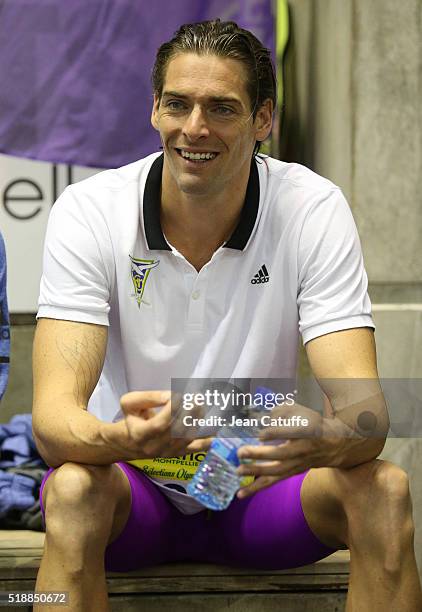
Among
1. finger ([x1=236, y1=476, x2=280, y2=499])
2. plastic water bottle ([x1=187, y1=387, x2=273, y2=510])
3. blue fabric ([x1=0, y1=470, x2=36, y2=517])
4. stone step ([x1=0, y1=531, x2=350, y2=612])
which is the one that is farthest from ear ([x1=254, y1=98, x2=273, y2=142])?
blue fabric ([x1=0, y1=470, x2=36, y2=517])

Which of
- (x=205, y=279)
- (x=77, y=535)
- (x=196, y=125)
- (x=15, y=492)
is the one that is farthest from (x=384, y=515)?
(x=15, y=492)

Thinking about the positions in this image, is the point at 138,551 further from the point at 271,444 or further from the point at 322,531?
the point at 271,444

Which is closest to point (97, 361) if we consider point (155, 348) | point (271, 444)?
point (155, 348)

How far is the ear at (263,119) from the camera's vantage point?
263cm

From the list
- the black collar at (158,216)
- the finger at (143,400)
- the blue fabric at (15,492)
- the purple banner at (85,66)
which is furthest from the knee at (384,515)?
the purple banner at (85,66)

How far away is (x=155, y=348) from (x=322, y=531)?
1.93 ft

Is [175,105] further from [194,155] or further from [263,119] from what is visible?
[263,119]

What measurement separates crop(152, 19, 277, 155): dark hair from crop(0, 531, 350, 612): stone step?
1166 millimetres

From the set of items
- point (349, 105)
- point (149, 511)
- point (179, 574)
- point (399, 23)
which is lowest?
point (179, 574)

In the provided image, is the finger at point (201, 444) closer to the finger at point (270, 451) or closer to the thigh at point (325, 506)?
the finger at point (270, 451)

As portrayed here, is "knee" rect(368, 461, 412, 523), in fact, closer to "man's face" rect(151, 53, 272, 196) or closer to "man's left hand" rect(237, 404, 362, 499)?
"man's left hand" rect(237, 404, 362, 499)

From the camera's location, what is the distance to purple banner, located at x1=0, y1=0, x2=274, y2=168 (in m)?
3.76

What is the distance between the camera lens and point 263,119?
265 cm

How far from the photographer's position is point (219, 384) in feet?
7.25
